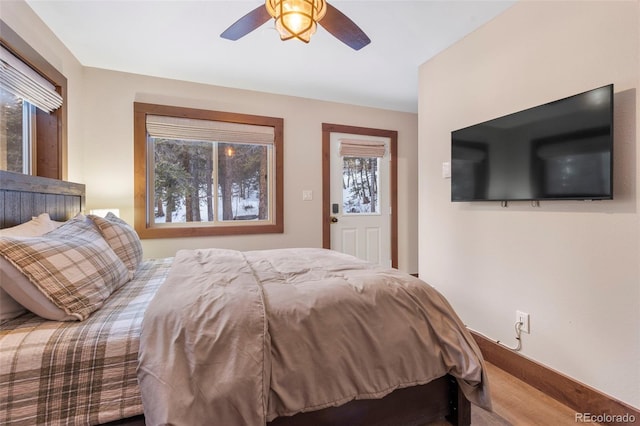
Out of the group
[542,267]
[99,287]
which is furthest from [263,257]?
[542,267]

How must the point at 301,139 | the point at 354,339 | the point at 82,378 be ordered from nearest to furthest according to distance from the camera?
the point at 82,378, the point at 354,339, the point at 301,139

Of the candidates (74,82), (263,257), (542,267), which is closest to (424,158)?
(542,267)

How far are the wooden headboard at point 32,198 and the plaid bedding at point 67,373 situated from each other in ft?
2.54

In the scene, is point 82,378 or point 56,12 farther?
point 56,12

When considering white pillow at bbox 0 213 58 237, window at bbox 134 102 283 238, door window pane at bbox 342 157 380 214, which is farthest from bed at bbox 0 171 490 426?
door window pane at bbox 342 157 380 214

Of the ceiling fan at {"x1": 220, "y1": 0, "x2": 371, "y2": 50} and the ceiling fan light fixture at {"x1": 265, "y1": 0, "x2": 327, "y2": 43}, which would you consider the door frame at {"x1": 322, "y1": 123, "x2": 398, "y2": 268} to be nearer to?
the ceiling fan at {"x1": 220, "y1": 0, "x2": 371, "y2": 50}

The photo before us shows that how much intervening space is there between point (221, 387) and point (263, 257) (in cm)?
109

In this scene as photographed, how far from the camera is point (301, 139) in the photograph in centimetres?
340

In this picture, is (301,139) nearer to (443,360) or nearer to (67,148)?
(67,148)

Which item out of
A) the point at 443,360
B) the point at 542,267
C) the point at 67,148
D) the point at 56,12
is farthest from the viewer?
the point at 67,148

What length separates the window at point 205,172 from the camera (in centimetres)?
283

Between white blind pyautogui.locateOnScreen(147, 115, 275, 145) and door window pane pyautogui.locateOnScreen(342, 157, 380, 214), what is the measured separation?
1.07 meters

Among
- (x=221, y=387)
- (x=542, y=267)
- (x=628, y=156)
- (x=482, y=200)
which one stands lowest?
(x=221, y=387)

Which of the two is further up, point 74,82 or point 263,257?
point 74,82
